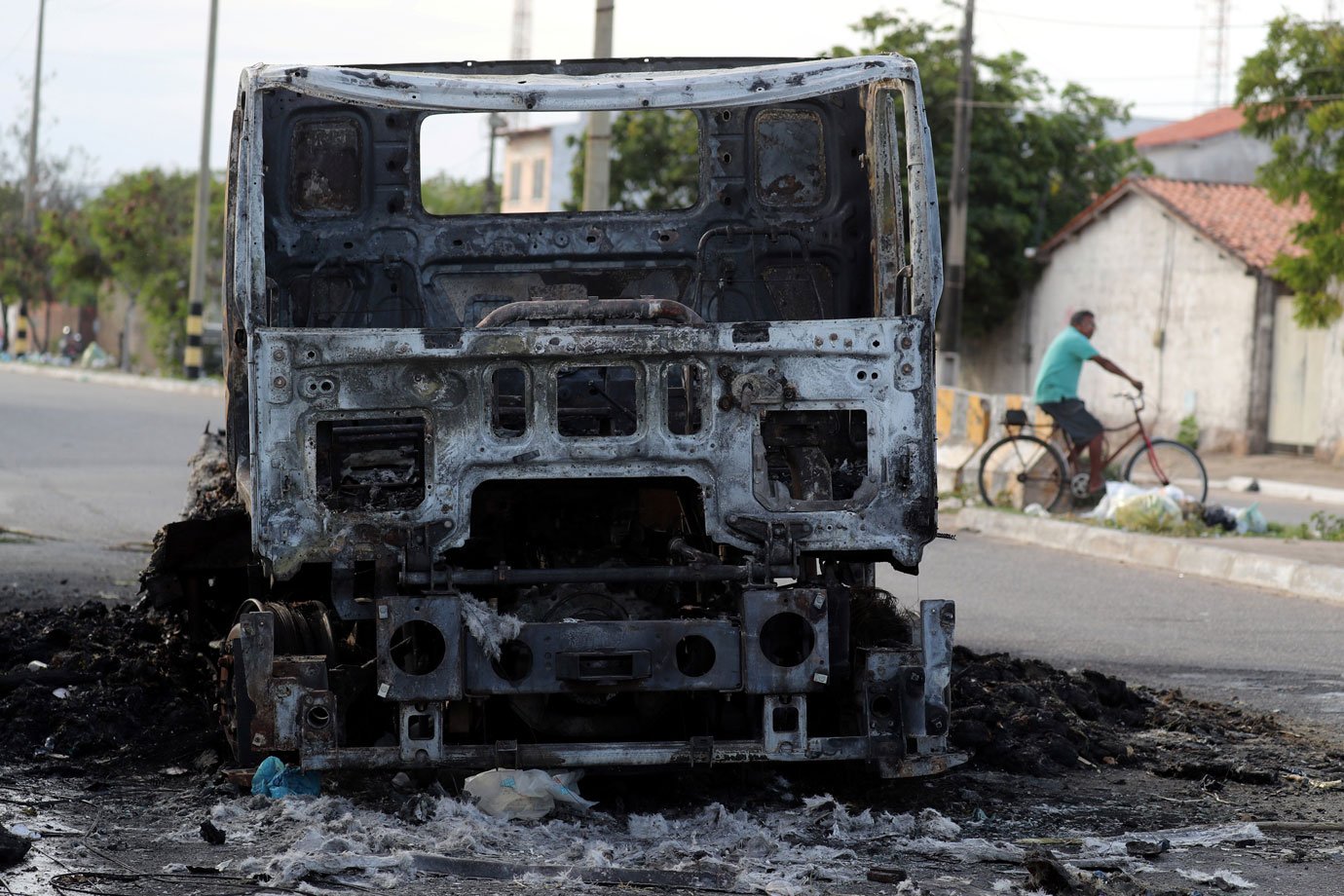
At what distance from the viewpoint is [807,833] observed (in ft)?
16.2

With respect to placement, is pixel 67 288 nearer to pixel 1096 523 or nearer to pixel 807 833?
pixel 1096 523

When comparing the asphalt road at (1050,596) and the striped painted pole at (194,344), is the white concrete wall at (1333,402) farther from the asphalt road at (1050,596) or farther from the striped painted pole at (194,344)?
the striped painted pole at (194,344)

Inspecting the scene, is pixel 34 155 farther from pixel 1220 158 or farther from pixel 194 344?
pixel 1220 158

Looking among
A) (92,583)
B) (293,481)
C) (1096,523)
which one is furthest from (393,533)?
(1096,523)

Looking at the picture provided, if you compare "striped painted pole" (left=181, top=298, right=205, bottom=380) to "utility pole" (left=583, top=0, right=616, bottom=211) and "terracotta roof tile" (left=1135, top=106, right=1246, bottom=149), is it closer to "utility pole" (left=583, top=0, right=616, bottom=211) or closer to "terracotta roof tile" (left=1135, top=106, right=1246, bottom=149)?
"utility pole" (left=583, top=0, right=616, bottom=211)

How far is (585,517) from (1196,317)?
24.9m

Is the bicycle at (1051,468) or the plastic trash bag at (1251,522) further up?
the bicycle at (1051,468)

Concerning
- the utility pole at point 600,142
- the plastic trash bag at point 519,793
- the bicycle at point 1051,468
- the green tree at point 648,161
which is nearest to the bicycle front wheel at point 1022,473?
the bicycle at point 1051,468

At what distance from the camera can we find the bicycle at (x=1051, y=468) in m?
14.8

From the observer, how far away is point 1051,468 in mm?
14938

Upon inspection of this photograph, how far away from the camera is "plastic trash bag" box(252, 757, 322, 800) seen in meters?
5.15

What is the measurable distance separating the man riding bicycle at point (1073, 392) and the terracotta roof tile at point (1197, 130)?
3210 centimetres

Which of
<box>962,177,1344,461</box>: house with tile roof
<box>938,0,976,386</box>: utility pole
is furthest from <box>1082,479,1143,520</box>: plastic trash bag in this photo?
<box>962,177,1344,461</box>: house with tile roof

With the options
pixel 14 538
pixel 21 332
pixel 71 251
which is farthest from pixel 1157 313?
pixel 21 332
